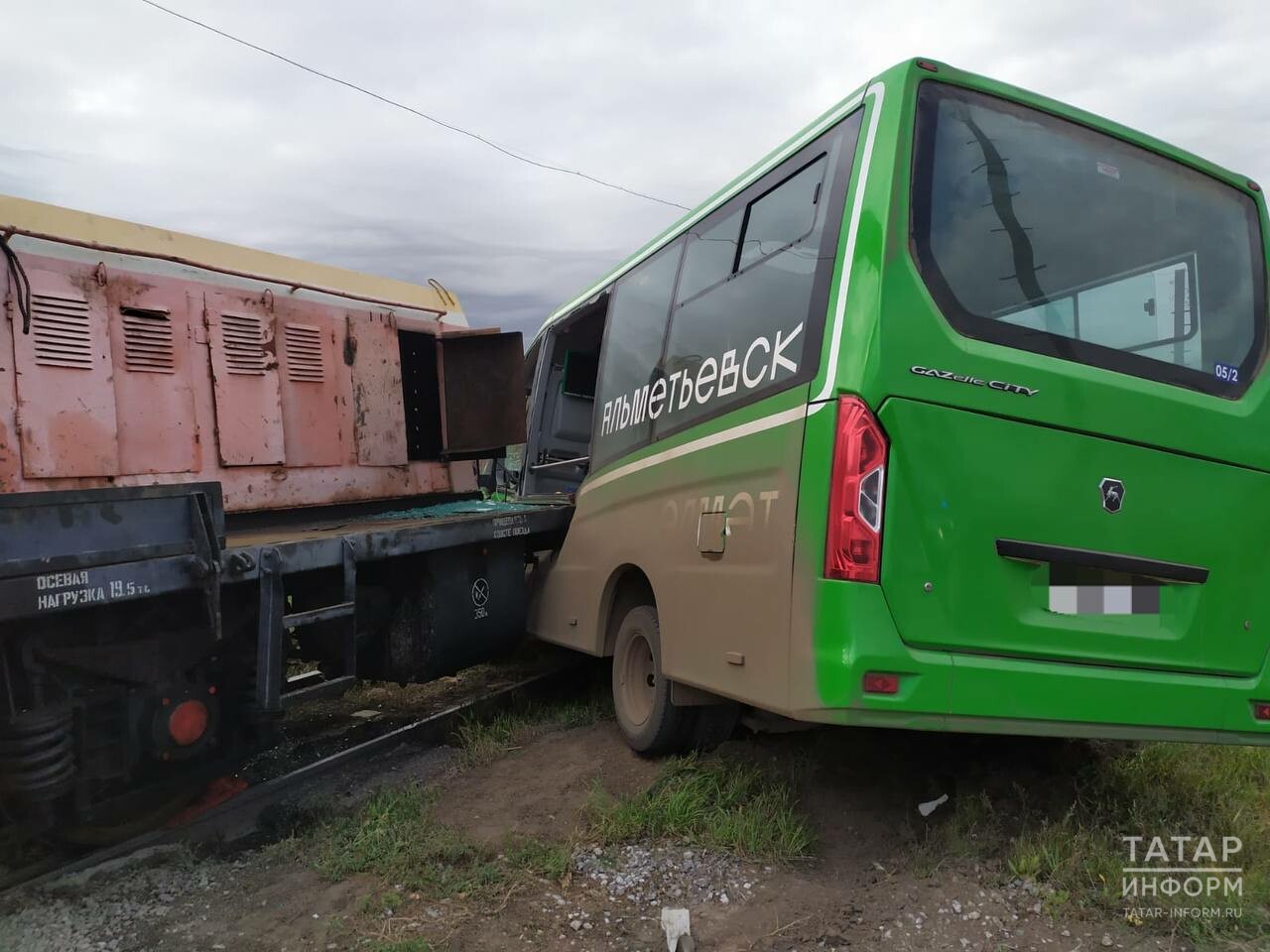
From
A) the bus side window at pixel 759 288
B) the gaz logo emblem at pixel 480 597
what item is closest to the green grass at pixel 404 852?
the gaz logo emblem at pixel 480 597

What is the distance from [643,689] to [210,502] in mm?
2240

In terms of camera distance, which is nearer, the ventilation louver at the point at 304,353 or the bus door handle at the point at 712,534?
the bus door handle at the point at 712,534

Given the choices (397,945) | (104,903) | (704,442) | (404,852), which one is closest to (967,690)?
(704,442)

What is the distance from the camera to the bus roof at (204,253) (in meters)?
4.30

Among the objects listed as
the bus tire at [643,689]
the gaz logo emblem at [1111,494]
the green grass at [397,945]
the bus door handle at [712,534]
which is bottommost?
the green grass at [397,945]

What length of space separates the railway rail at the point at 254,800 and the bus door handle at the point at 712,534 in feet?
7.74

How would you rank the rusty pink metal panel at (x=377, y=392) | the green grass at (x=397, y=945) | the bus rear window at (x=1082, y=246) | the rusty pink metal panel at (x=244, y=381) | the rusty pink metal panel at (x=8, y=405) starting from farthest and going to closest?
the rusty pink metal panel at (x=377, y=392)
the rusty pink metal panel at (x=244, y=381)
the rusty pink metal panel at (x=8, y=405)
the bus rear window at (x=1082, y=246)
the green grass at (x=397, y=945)

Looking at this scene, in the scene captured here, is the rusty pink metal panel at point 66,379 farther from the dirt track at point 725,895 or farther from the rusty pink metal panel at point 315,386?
the dirt track at point 725,895

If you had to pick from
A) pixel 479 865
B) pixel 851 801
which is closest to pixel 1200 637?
pixel 851 801

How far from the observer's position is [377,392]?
19.5 ft

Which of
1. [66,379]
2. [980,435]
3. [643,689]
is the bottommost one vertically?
[643,689]

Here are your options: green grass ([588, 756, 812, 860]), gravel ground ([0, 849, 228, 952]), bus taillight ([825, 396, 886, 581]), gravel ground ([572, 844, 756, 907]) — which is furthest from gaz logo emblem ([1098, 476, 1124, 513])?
gravel ground ([0, 849, 228, 952])

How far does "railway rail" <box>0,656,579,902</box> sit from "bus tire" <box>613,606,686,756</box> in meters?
1.14

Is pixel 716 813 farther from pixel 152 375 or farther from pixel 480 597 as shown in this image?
pixel 152 375
